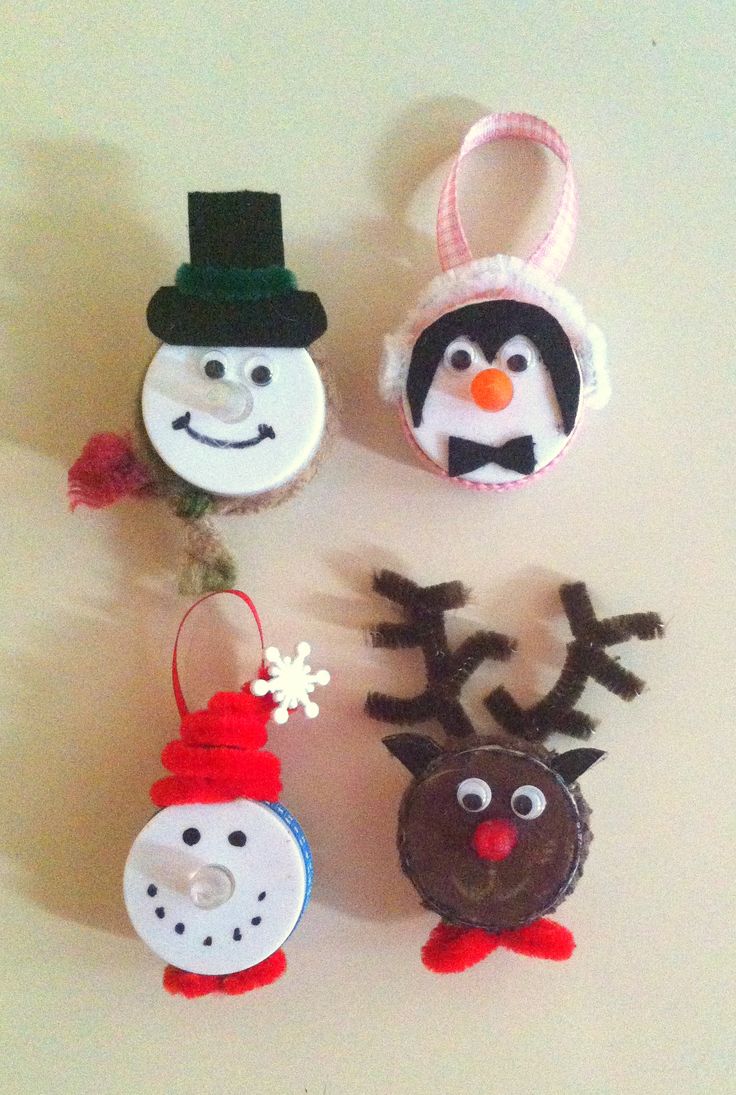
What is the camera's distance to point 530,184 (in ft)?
2.62

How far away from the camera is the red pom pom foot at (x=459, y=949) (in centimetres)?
69

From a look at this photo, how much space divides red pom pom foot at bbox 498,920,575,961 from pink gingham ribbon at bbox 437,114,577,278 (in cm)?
63

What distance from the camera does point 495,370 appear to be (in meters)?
0.69

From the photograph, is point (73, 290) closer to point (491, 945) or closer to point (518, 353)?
point (518, 353)

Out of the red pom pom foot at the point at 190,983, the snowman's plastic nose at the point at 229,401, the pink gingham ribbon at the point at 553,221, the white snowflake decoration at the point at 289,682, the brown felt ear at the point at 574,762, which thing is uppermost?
the pink gingham ribbon at the point at 553,221

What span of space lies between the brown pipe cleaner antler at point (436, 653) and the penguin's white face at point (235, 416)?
6.8 inches

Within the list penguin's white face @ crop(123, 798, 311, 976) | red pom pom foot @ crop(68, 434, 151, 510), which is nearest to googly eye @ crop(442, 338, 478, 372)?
red pom pom foot @ crop(68, 434, 151, 510)

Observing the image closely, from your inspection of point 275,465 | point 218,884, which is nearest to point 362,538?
point 275,465

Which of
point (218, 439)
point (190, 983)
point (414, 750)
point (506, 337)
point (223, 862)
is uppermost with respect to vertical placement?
point (506, 337)

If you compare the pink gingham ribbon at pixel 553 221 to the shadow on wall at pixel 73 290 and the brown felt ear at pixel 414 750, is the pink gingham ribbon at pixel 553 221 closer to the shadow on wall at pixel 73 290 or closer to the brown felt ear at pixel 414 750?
Result: the shadow on wall at pixel 73 290

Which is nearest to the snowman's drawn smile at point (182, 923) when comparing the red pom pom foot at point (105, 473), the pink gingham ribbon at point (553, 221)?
the red pom pom foot at point (105, 473)

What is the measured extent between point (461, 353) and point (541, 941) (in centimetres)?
54

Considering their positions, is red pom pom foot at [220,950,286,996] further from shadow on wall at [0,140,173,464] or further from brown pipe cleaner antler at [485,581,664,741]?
shadow on wall at [0,140,173,464]

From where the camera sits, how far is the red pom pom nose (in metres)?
0.64
